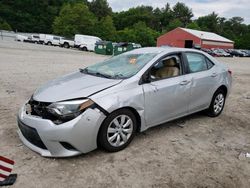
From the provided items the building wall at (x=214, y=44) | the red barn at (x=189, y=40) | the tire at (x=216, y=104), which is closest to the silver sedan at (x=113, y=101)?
the tire at (x=216, y=104)

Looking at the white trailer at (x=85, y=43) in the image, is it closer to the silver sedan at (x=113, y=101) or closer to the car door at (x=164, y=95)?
the silver sedan at (x=113, y=101)

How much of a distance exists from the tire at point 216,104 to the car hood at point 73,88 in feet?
8.01

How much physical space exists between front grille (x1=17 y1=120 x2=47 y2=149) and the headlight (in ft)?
1.16

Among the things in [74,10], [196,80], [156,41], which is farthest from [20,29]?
[196,80]

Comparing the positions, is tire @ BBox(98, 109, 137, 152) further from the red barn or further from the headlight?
the red barn

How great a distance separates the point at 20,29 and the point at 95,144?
3128 inches

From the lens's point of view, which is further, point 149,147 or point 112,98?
point 149,147

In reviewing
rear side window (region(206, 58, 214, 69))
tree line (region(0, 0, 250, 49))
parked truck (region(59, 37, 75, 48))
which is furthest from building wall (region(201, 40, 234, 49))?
rear side window (region(206, 58, 214, 69))


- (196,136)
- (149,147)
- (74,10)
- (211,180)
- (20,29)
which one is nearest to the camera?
(211,180)

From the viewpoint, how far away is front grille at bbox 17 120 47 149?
11.4ft

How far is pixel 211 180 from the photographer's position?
3.26 meters

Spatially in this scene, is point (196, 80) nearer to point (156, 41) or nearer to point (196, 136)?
point (196, 136)

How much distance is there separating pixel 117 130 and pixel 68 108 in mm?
757

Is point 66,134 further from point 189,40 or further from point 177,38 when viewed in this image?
point 177,38
